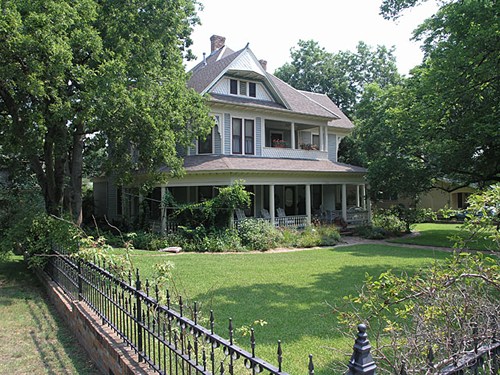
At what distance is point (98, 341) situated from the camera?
527 centimetres

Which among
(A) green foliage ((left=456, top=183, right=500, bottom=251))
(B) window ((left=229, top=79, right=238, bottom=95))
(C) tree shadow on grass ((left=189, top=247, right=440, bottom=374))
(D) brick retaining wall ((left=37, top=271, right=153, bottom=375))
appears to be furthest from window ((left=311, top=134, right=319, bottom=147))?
(A) green foliage ((left=456, top=183, right=500, bottom=251))

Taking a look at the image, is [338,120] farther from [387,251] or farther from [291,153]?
[387,251]

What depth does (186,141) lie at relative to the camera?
16453mm

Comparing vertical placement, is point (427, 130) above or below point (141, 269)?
above

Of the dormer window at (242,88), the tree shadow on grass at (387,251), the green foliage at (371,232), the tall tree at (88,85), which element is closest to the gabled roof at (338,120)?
the dormer window at (242,88)

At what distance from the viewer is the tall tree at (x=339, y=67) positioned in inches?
1852

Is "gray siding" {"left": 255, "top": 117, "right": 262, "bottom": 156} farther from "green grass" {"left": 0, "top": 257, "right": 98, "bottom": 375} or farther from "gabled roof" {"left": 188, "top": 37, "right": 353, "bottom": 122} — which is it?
"green grass" {"left": 0, "top": 257, "right": 98, "bottom": 375}

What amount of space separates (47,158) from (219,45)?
1880cm

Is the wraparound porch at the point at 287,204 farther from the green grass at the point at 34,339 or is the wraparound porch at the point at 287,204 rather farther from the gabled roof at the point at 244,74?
the green grass at the point at 34,339

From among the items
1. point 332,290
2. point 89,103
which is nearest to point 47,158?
point 89,103

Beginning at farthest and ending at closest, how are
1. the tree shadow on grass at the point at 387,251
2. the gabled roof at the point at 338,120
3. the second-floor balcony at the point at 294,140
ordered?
the gabled roof at the point at 338,120, the second-floor balcony at the point at 294,140, the tree shadow on grass at the point at 387,251

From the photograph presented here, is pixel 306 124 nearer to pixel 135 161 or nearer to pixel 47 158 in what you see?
pixel 135 161

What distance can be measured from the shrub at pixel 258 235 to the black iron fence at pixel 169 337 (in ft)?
29.9

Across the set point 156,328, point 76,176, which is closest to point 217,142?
point 76,176
